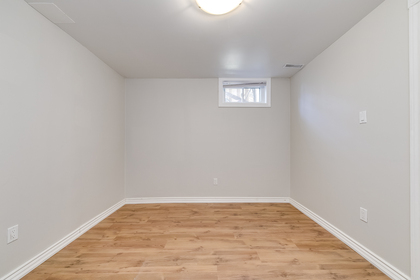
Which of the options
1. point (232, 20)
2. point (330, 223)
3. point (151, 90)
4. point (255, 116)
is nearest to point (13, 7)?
point (232, 20)

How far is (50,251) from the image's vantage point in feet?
6.63

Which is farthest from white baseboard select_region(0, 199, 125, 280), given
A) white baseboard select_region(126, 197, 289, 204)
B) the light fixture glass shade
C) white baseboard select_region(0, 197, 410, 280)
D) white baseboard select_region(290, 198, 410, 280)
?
white baseboard select_region(290, 198, 410, 280)

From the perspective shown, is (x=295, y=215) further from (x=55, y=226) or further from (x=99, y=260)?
(x=55, y=226)

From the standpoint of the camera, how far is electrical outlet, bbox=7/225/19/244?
161 cm

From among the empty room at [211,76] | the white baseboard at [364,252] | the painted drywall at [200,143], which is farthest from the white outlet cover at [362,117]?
the painted drywall at [200,143]

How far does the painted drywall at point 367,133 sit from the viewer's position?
162 centimetres

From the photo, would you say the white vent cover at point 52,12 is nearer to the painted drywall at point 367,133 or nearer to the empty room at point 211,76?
the empty room at point 211,76

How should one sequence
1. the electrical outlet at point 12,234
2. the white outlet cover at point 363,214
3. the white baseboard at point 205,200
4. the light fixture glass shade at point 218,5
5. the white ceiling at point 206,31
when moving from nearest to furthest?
the electrical outlet at point 12,234, the light fixture glass shade at point 218,5, the white ceiling at point 206,31, the white outlet cover at point 363,214, the white baseboard at point 205,200

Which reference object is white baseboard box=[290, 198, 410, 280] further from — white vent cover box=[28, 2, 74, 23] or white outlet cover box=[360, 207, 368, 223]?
white vent cover box=[28, 2, 74, 23]

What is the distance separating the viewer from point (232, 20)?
205 centimetres

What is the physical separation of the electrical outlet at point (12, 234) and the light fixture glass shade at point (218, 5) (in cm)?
241

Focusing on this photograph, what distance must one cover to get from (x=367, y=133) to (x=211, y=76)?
261 cm

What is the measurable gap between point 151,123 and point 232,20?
2452 millimetres

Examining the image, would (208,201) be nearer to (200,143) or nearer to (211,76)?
(200,143)
